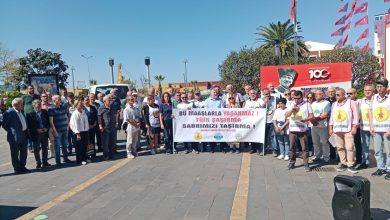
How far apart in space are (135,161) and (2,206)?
3531 mm

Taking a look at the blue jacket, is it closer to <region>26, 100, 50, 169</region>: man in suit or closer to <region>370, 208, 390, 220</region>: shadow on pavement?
<region>26, 100, 50, 169</region>: man in suit

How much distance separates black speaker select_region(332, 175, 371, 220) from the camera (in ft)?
13.3

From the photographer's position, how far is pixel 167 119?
959 centimetres

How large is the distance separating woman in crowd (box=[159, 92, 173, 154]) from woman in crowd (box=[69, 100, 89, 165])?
1962 mm

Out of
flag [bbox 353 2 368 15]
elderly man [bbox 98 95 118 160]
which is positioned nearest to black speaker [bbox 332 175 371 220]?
elderly man [bbox 98 95 118 160]

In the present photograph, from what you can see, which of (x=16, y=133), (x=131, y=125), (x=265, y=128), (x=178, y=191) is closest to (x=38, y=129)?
(x=16, y=133)

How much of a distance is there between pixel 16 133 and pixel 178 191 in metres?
4.10

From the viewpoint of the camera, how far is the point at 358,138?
7.59 metres

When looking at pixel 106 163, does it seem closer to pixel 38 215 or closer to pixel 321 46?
pixel 38 215

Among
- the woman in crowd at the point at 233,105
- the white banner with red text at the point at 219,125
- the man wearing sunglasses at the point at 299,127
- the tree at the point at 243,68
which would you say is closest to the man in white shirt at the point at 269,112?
the white banner with red text at the point at 219,125

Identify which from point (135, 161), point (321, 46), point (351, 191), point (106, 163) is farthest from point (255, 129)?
point (321, 46)

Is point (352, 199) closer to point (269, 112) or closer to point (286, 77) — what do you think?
point (269, 112)

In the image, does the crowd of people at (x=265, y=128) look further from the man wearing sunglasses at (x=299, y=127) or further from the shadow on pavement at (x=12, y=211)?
the shadow on pavement at (x=12, y=211)

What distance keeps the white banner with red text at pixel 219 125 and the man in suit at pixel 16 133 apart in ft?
12.0
